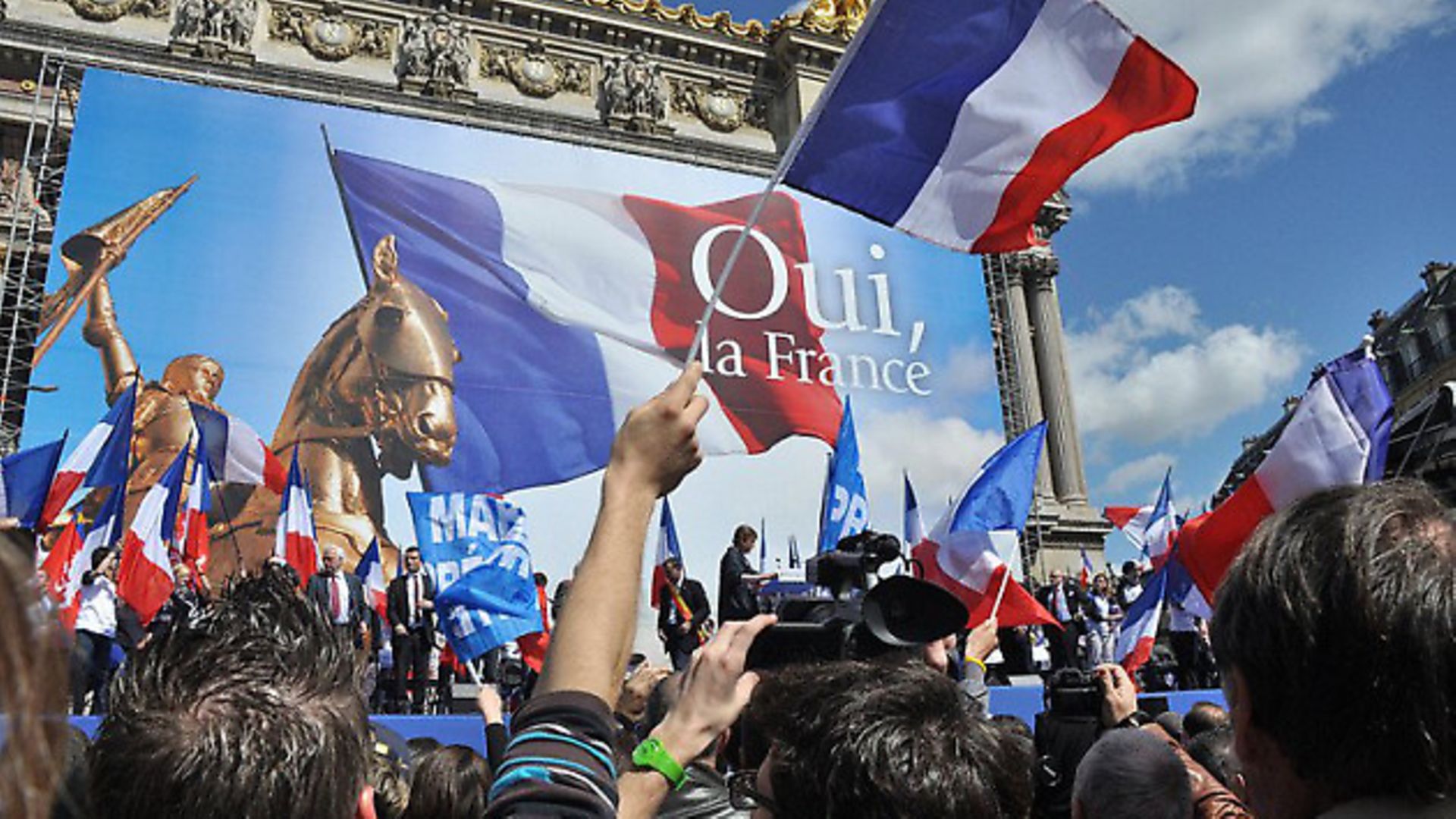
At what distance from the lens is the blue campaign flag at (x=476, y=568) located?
7.96 m

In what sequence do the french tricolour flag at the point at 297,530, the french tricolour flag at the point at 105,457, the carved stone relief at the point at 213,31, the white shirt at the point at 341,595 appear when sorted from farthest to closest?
1. the carved stone relief at the point at 213,31
2. the french tricolour flag at the point at 297,530
3. the white shirt at the point at 341,595
4. the french tricolour flag at the point at 105,457

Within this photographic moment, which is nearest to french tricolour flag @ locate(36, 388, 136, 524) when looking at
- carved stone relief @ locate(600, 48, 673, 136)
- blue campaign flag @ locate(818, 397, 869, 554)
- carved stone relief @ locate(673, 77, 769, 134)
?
blue campaign flag @ locate(818, 397, 869, 554)

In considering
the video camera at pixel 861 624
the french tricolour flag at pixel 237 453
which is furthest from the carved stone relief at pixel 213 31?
the video camera at pixel 861 624

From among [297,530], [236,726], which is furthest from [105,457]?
[236,726]

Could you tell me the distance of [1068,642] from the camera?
1276 cm

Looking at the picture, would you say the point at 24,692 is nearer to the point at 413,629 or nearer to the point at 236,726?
the point at 236,726

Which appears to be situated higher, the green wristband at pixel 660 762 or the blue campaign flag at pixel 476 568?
the blue campaign flag at pixel 476 568

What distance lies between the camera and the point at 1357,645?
1.12 metres

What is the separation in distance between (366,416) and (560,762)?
614 inches

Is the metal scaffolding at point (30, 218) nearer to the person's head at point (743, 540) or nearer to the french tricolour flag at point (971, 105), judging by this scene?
the person's head at point (743, 540)

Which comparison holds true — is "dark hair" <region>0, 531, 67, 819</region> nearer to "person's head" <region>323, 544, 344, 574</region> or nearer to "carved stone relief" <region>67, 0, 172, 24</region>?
"person's head" <region>323, 544, 344, 574</region>

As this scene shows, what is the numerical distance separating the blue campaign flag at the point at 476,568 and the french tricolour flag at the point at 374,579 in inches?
139

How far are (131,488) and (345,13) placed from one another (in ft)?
32.9

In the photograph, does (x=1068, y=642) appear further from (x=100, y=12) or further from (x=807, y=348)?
(x=100, y=12)
